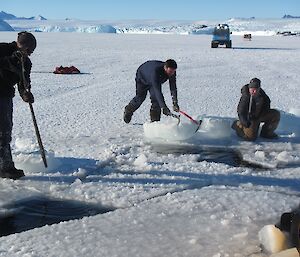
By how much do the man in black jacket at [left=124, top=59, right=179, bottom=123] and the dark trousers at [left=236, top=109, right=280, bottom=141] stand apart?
895 millimetres

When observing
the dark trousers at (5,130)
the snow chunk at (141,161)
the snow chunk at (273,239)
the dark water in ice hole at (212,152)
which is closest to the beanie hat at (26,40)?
the dark trousers at (5,130)

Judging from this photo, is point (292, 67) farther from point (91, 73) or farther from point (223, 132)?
point (223, 132)

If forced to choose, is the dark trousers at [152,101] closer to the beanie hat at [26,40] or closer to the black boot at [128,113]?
the black boot at [128,113]

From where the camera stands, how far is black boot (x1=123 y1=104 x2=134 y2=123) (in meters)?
7.27

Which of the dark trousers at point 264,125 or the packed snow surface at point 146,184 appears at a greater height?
the dark trousers at point 264,125

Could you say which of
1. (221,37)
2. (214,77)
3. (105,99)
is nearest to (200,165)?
(105,99)

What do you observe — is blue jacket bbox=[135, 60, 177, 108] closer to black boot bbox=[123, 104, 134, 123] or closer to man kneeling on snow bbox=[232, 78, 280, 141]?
black boot bbox=[123, 104, 134, 123]

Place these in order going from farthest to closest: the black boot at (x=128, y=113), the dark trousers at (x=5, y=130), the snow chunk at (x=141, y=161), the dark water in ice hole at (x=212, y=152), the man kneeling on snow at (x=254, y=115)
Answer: the black boot at (x=128, y=113), the man kneeling on snow at (x=254, y=115), the dark water in ice hole at (x=212, y=152), the snow chunk at (x=141, y=161), the dark trousers at (x=5, y=130)

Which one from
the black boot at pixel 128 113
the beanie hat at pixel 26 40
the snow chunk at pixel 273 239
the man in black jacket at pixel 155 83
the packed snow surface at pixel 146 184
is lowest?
the packed snow surface at pixel 146 184

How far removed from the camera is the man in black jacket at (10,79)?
4438 millimetres

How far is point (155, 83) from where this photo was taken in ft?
21.1

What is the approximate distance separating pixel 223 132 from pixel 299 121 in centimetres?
119

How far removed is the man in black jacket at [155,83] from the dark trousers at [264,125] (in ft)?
2.94

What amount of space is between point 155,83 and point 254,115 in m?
1.34
